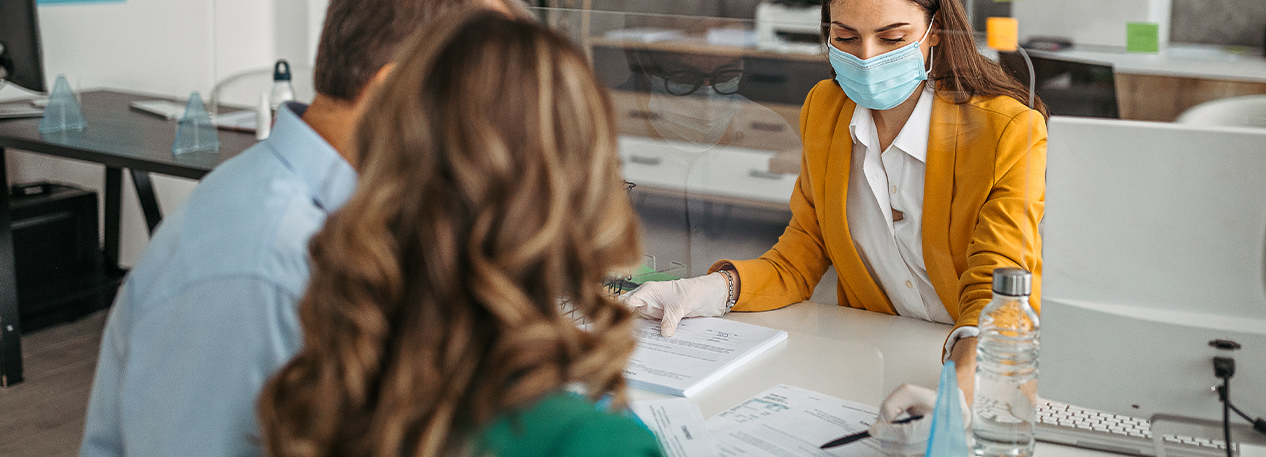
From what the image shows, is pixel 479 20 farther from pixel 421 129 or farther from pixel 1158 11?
pixel 1158 11

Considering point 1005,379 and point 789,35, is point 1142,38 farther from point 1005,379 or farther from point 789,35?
point 789,35

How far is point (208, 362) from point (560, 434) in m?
0.35

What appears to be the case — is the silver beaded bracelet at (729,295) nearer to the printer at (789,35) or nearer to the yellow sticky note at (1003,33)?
the printer at (789,35)

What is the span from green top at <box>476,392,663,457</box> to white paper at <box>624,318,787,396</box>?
0.55 meters

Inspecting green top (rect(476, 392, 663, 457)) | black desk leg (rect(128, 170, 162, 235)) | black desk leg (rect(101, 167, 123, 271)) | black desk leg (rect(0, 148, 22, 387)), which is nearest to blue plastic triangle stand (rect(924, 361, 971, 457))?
green top (rect(476, 392, 663, 457))

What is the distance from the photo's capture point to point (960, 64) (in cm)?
136

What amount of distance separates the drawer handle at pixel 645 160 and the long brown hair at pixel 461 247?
124 centimetres

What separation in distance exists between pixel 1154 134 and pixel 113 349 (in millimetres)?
1021

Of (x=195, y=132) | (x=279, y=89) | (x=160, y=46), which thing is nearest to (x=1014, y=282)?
(x=195, y=132)

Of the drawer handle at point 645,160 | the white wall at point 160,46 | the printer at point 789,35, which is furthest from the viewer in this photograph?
the white wall at point 160,46

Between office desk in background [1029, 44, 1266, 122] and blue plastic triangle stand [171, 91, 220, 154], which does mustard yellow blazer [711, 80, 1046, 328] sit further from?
blue plastic triangle stand [171, 91, 220, 154]

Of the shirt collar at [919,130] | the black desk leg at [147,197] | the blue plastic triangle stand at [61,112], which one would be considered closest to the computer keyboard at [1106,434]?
the shirt collar at [919,130]

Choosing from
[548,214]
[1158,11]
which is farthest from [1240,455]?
[1158,11]

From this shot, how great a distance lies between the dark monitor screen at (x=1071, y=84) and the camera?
3.38ft
